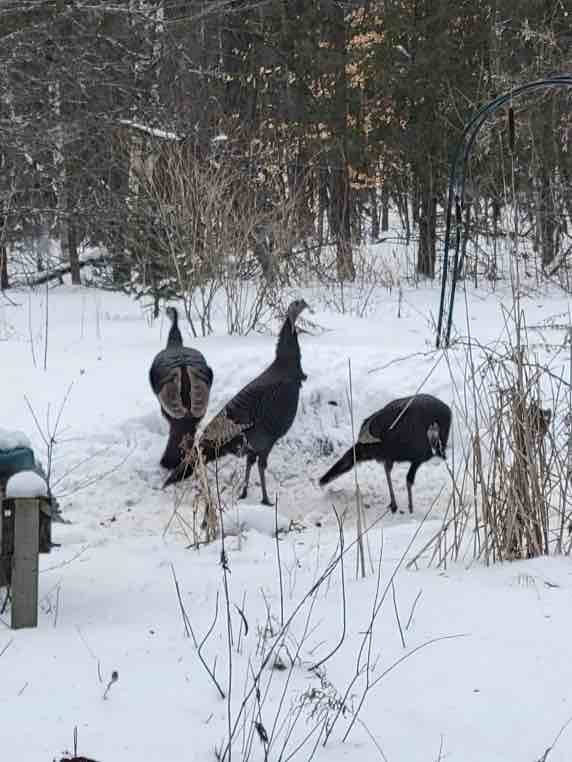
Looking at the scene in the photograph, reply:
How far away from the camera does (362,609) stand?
11.4 feet

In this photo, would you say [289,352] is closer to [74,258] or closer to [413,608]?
[413,608]

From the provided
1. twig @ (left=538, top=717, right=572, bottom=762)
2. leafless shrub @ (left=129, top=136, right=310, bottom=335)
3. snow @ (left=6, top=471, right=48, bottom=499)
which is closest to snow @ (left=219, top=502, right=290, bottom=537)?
snow @ (left=6, top=471, right=48, bottom=499)

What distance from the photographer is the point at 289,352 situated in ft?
22.1

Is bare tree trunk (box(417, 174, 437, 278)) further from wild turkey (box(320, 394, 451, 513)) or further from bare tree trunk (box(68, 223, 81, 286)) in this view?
wild turkey (box(320, 394, 451, 513))

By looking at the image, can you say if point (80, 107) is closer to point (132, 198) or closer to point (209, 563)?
point (132, 198)

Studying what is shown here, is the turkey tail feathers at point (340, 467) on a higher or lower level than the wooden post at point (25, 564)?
lower

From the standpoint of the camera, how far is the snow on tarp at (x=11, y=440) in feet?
11.9

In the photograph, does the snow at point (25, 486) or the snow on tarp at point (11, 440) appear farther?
the snow on tarp at point (11, 440)

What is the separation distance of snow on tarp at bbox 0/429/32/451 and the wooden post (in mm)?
470

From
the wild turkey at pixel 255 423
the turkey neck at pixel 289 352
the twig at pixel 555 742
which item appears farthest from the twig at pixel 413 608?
the turkey neck at pixel 289 352

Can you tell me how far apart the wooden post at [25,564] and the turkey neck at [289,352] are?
3642 millimetres

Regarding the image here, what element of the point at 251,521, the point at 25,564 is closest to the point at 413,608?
the point at 25,564

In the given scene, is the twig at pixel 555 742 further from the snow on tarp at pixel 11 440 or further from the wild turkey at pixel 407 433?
the wild turkey at pixel 407 433

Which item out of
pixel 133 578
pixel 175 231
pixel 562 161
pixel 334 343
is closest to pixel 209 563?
pixel 133 578
